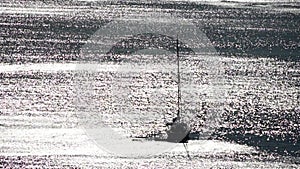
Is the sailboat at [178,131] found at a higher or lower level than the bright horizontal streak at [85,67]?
higher

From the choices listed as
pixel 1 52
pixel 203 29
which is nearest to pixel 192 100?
pixel 1 52

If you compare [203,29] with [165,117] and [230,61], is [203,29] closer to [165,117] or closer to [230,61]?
[230,61]

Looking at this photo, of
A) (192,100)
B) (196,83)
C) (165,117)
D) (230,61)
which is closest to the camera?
(165,117)

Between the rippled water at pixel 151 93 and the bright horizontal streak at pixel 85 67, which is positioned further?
the bright horizontal streak at pixel 85 67

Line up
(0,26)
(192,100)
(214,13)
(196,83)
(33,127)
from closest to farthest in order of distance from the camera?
(33,127), (192,100), (196,83), (0,26), (214,13)

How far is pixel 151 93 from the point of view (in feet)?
67.5

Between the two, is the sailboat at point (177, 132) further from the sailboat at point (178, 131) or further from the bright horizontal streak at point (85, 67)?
the bright horizontal streak at point (85, 67)

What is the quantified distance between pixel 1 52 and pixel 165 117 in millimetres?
8347

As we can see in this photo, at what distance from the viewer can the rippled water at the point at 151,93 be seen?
16.1 metres

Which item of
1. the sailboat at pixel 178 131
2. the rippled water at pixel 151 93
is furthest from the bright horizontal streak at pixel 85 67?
the sailboat at pixel 178 131

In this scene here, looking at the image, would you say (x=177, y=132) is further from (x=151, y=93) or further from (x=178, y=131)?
(x=151, y=93)

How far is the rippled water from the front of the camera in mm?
16141

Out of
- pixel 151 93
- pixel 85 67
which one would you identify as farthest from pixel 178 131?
pixel 85 67

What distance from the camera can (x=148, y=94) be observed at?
807 inches
